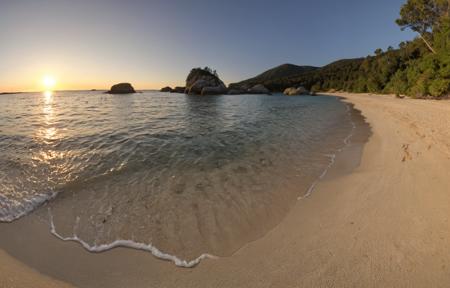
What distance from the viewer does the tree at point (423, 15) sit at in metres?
35.8

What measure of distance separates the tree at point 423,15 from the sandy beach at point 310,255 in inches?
1966

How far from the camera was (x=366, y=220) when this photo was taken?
12.7 ft

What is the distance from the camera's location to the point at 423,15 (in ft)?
121

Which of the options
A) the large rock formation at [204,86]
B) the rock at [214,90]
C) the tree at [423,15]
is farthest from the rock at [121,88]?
the tree at [423,15]

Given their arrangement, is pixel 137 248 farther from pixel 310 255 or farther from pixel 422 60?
pixel 422 60

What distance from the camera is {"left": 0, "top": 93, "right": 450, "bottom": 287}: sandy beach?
2752 millimetres

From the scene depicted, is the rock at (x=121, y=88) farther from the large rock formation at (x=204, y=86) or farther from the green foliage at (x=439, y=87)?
the green foliage at (x=439, y=87)

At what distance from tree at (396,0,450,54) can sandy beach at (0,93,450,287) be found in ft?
164

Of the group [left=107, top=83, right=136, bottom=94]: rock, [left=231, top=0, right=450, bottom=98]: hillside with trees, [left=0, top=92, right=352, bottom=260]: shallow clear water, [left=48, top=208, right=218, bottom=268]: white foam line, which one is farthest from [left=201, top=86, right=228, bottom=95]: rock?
[left=48, top=208, right=218, bottom=268]: white foam line

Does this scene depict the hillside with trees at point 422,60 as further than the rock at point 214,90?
No

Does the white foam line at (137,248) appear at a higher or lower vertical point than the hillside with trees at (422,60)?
lower

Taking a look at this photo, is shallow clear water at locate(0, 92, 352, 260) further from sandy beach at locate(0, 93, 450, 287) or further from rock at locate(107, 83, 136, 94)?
rock at locate(107, 83, 136, 94)

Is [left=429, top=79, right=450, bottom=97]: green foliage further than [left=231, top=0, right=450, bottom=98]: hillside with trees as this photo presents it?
No

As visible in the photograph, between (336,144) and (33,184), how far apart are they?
1204cm
